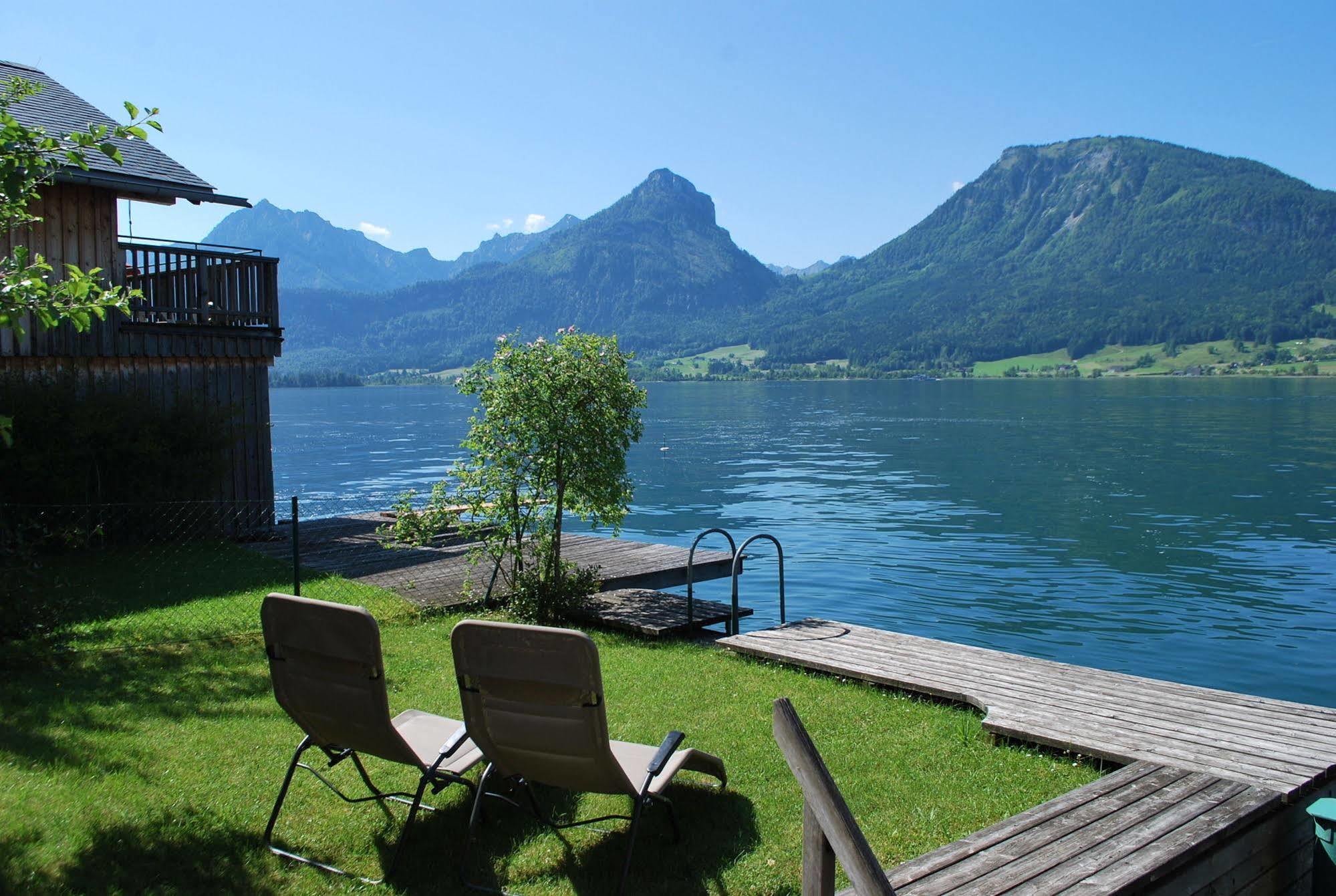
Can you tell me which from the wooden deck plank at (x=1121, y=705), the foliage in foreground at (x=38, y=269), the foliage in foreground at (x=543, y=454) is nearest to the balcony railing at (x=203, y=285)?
the foliage in foreground at (x=543, y=454)

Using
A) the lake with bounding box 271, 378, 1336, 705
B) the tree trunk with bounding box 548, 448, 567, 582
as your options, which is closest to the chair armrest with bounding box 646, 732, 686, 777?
the tree trunk with bounding box 548, 448, 567, 582

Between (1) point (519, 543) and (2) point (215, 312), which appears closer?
(1) point (519, 543)

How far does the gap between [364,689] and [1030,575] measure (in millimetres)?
18382

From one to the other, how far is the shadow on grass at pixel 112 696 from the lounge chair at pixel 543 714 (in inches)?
92.9

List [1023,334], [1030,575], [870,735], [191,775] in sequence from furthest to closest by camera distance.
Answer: [1023,334] → [1030,575] → [870,735] → [191,775]

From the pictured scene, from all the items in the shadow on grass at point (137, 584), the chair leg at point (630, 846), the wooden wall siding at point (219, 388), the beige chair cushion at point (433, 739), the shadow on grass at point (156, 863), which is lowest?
the shadow on grass at point (137, 584)

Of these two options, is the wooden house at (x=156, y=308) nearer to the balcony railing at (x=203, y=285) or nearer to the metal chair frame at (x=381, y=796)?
the balcony railing at (x=203, y=285)

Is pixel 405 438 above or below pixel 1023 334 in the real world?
below

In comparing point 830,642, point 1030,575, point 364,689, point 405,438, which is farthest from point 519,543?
point 405,438

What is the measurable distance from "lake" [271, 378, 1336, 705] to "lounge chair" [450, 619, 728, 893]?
37.5 feet

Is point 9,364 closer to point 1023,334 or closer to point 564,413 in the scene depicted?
point 564,413

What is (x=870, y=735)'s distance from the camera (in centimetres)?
659

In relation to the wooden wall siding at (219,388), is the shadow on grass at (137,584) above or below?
below

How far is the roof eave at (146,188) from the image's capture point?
1408 cm
